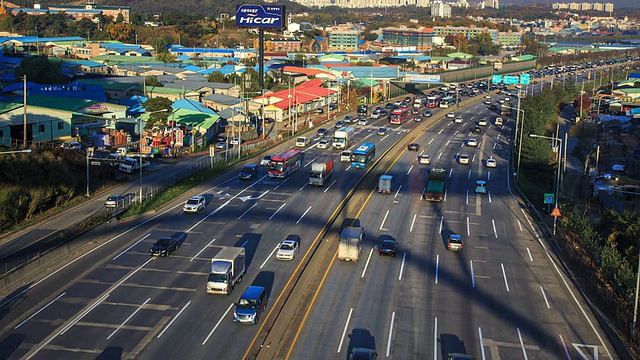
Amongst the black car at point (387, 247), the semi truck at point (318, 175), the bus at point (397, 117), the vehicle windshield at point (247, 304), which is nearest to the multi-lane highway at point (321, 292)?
the black car at point (387, 247)

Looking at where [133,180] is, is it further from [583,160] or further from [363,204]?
[583,160]

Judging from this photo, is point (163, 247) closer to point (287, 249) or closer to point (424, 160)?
point (287, 249)

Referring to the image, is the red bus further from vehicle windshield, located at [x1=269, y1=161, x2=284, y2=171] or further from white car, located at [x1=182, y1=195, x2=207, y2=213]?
white car, located at [x1=182, y1=195, x2=207, y2=213]

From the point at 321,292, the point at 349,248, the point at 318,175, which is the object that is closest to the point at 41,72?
the point at 318,175

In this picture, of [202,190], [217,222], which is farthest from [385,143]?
[217,222]

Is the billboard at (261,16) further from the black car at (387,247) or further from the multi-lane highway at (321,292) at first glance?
the black car at (387,247)

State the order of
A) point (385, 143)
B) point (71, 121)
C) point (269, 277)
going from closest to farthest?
point (269, 277) < point (71, 121) < point (385, 143)
